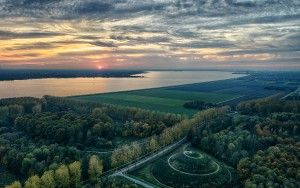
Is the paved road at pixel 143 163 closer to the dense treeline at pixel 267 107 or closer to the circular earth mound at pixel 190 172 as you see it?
the circular earth mound at pixel 190 172

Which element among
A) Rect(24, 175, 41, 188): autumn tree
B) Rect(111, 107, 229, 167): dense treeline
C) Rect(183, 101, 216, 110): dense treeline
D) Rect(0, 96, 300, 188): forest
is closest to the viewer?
Rect(24, 175, 41, 188): autumn tree

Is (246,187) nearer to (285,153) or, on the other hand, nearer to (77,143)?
(285,153)

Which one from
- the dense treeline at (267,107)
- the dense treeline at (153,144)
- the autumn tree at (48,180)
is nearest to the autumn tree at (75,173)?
the autumn tree at (48,180)

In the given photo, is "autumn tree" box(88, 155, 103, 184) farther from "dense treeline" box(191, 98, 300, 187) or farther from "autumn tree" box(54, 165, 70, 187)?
"dense treeline" box(191, 98, 300, 187)

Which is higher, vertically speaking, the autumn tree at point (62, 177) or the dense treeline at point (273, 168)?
the autumn tree at point (62, 177)

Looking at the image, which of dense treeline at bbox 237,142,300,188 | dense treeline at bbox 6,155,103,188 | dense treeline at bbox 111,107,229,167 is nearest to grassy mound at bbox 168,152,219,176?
dense treeline at bbox 237,142,300,188

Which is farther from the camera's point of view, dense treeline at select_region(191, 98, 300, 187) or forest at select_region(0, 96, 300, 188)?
dense treeline at select_region(191, 98, 300, 187)

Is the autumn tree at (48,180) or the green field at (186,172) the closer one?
the autumn tree at (48,180)

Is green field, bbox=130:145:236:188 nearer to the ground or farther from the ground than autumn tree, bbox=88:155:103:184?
nearer to the ground
